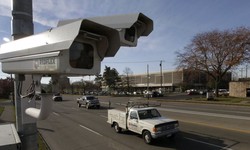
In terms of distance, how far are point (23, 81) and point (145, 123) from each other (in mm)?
10001

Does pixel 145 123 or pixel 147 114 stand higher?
pixel 147 114

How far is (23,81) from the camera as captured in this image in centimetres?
313

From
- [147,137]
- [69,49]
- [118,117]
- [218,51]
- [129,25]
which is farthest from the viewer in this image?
[218,51]

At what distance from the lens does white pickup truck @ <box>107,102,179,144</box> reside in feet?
39.6

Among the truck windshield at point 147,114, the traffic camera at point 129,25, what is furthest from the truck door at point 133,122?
the traffic camera at point 129,25

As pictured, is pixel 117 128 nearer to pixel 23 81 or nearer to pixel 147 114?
pixel 147 114

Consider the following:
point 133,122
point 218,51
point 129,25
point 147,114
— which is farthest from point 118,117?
point 218,51

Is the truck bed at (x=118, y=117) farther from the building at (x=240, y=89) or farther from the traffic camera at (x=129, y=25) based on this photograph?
the building at (x=240, y=89)

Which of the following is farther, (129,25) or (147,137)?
(147,137)

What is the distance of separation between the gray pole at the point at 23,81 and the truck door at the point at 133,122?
10.4 meters

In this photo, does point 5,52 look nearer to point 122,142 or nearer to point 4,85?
point 122,142

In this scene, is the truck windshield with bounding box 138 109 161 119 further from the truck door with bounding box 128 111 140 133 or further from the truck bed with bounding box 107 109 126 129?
the truck bed with bounding box 107 109 126 129

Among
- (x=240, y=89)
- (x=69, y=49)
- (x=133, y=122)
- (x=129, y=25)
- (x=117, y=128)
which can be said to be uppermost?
(x=129, y=25)

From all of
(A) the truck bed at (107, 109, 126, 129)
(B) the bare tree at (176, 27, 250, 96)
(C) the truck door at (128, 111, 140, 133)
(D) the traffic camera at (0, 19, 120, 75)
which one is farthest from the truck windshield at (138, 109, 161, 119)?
(B) the bare tree at (176, 27, 250, 96)
